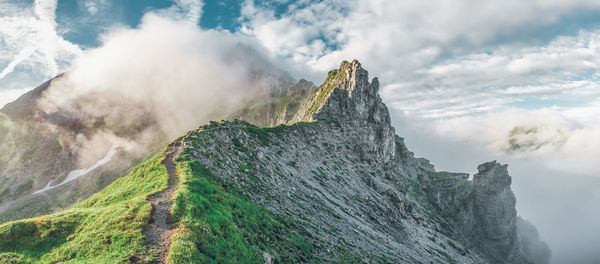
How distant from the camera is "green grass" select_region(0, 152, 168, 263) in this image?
29.0 metres

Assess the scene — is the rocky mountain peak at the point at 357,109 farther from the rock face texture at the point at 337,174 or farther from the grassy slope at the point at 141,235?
the grassy slope at the point at 141,235

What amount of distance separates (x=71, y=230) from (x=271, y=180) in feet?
137

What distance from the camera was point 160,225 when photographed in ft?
110

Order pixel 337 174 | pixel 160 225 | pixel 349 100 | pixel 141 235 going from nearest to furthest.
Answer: pixel 141 235, pixel 160 225, pixel 337 174, pixel 349 100

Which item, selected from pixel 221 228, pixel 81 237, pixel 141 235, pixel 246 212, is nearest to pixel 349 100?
pixel 246 212

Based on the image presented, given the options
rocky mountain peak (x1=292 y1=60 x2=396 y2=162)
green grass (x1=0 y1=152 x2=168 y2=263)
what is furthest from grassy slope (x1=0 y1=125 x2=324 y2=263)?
rocky mountain peak (x1=292 y1=60 x2=396 y2=162)

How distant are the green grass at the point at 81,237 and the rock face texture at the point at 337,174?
2122 cm

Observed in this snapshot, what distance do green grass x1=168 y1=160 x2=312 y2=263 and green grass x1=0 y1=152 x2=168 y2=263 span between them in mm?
3994

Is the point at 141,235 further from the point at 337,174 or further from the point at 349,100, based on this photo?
the point at 349,100

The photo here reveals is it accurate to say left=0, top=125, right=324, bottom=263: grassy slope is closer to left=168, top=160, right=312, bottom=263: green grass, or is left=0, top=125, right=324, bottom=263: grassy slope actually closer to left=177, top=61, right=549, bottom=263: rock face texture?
left=168, top=160, right=312, bottom=263: green grass

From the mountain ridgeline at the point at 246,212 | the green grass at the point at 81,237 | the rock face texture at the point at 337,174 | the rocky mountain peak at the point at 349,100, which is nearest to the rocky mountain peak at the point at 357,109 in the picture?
the rocky mountain peak at the point at 349,100

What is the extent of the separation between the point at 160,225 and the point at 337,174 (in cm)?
8579

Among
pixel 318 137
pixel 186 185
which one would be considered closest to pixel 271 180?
pixel 186 185

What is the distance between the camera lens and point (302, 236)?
53.0m
